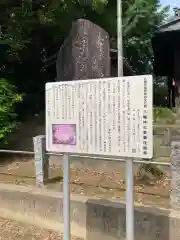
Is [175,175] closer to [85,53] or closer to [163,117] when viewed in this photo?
[85,53]

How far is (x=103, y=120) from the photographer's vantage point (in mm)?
3004

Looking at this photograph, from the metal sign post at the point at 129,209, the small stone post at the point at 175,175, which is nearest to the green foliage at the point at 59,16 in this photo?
the small stone post at the point at 175,175

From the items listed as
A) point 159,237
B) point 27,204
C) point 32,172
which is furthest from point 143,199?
point 32,172

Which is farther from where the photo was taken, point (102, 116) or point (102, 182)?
point (102, 182)

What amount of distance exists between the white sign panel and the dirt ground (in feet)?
5.08

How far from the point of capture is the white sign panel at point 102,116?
9.16 feet

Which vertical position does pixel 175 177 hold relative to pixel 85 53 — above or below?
below

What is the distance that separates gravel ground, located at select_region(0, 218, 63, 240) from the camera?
4.42 m

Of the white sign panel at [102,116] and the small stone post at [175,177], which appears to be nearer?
the white sign panel at [102,116]

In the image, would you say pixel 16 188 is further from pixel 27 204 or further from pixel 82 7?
pixel 82 7

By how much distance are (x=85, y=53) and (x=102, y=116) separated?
457 centimetres

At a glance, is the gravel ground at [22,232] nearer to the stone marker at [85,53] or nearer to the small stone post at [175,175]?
the small stone post at [175,175]

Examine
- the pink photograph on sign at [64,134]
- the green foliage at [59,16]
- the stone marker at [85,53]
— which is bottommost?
the pink photograph on sign at [64,134]

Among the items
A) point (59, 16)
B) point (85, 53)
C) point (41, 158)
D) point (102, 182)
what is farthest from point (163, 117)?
point (41, 158)
